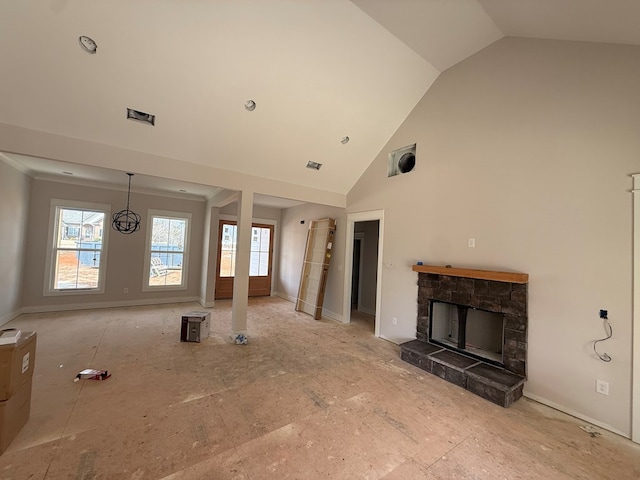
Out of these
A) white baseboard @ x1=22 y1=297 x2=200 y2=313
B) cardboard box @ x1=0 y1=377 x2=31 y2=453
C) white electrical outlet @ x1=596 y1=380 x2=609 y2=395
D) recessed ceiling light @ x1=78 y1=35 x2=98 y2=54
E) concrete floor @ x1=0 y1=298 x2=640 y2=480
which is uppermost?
recessed ceiling light @ x1=78 y1=35 x2=98 y2=54

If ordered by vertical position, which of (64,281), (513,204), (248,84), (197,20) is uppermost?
(197,20)

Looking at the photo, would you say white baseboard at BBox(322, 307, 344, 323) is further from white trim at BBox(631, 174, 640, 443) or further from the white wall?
white trim at BBox(631, 174, 640, 443)

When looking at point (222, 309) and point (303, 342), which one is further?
point (222, 309)

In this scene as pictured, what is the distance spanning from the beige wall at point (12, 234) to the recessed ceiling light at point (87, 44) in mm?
3087

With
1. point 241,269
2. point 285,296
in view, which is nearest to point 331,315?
point 285,296

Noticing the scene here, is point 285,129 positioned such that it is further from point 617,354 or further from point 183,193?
point 617,354

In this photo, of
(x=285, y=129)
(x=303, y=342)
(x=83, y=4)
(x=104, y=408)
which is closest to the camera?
(x=83, y=4)

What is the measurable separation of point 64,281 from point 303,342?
515cm

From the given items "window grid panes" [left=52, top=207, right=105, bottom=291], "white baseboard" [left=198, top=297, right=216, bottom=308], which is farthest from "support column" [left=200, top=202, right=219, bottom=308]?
"window grid panes" [left=52, top=207, right=105, bottom=291]

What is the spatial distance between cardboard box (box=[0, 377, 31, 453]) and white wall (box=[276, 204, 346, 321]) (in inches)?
170

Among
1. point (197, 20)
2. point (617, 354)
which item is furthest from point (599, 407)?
point (197, 20)

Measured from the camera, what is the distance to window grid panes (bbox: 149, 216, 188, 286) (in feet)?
20.3

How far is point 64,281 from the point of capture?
531 centimetres

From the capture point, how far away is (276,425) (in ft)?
7.04
